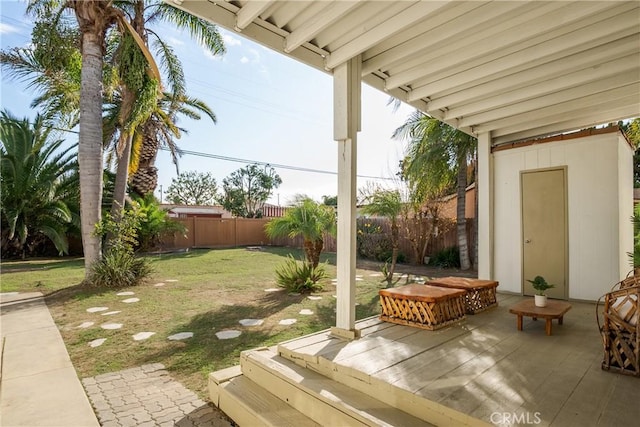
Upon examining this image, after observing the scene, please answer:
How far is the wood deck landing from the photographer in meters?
1.72

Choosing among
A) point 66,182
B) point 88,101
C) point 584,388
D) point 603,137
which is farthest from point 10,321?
point 66,182

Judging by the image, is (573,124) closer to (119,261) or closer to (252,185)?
(119,261)

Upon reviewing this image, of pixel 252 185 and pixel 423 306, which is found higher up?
pixel 252 185

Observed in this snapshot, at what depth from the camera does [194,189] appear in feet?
126

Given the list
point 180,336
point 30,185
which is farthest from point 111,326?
point 30,185

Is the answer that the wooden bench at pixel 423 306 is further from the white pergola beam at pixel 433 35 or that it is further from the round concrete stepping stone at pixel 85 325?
the round concrete stepping stone at pixel 85 325

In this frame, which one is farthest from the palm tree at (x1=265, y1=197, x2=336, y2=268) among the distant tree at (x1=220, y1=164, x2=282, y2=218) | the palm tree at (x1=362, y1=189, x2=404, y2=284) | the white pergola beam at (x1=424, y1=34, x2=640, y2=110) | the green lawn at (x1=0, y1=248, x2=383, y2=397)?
the distant tree at (x1=220, y1=164, x2=282, y2=218)

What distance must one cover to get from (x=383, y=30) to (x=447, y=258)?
922cm

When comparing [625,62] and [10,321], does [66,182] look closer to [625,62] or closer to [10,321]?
[10,321]

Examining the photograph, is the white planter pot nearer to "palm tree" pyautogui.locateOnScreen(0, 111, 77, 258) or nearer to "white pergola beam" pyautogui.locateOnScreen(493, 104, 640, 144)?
"white pergola beam" pyautogui.locateOnScreen(493, 104, 640, 144)

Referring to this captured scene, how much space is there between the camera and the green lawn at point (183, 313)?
3.33m

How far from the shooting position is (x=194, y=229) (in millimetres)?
16438

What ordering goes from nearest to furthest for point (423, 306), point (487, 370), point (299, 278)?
point (487, 370)
point (423, 306)
point (299, 278)

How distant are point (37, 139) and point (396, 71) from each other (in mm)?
12979
